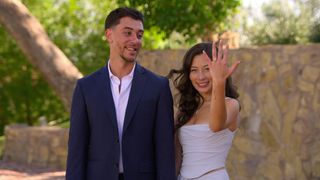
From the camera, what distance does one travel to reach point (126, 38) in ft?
10.3

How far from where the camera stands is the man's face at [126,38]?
10.3 ft

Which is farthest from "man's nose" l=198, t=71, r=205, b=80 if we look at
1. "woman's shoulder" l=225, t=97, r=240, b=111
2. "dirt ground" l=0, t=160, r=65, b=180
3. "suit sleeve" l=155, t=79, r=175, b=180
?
"dirt ground" l=0, t=160, r=65, b=180

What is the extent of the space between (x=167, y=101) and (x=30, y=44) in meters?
7.74

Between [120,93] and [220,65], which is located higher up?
[220,65]

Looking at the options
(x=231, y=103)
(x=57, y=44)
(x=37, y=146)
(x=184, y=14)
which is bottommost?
(x=37, y=146)

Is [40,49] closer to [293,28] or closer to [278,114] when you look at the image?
[278,114]

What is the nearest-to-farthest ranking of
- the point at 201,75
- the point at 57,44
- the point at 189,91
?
the point at 201,75 < the point at 189,91 < the point at 57,44

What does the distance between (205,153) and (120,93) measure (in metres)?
0.50

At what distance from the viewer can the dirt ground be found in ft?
29.0

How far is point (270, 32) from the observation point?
13398mm

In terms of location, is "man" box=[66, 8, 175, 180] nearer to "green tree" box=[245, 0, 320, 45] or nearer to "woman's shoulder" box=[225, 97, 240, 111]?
"woman's shoulder" box=[225, 97, 240, 111]

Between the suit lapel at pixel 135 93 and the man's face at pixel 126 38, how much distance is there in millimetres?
81

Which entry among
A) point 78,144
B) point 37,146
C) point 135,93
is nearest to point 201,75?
point 135,93

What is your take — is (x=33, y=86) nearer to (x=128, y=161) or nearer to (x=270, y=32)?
(x=270, y=32)
